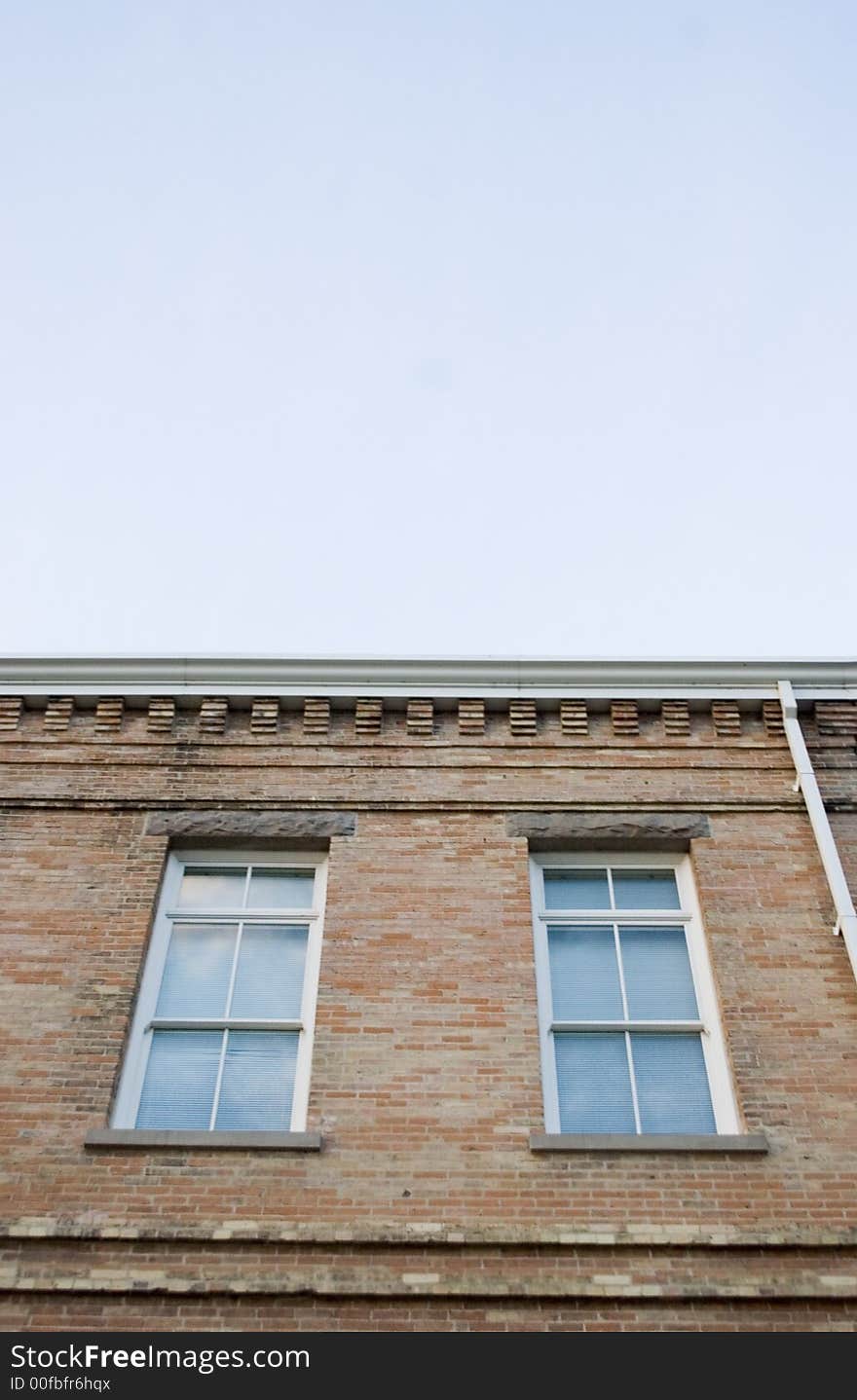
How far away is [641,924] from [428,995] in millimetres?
1878

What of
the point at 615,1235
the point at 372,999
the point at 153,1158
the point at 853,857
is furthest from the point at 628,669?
the point at 153,1158

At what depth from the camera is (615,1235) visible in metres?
7.45

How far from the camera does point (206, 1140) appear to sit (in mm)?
7848

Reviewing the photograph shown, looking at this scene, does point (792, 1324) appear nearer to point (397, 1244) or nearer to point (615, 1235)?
point (615, 1235)

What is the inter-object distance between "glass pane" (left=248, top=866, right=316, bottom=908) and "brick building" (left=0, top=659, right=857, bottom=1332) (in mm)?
37

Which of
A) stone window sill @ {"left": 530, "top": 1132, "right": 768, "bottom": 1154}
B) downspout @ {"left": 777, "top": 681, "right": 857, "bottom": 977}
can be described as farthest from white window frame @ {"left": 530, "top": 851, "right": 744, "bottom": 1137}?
downspout @ {"left": 777, "top": 681, "right": 857, "bottom": 977}

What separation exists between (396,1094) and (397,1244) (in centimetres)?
104

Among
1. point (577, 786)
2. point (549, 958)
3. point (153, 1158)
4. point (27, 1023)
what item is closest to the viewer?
point (153, 1158)

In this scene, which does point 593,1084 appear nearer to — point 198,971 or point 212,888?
point 198,971

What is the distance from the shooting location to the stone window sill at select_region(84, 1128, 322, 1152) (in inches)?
308

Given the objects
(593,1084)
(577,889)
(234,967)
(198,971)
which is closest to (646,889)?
(577,889)

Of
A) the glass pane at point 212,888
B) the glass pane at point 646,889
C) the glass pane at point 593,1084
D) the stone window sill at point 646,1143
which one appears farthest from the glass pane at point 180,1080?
the glass pane at point 646,889

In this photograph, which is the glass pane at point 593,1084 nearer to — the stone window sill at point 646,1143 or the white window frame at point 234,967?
the stone window sill at point 646,1143

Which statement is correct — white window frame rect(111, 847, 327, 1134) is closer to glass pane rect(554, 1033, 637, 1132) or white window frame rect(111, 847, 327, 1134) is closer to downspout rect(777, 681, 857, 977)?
glass pane rect(554, 1033, 637, 1132)
